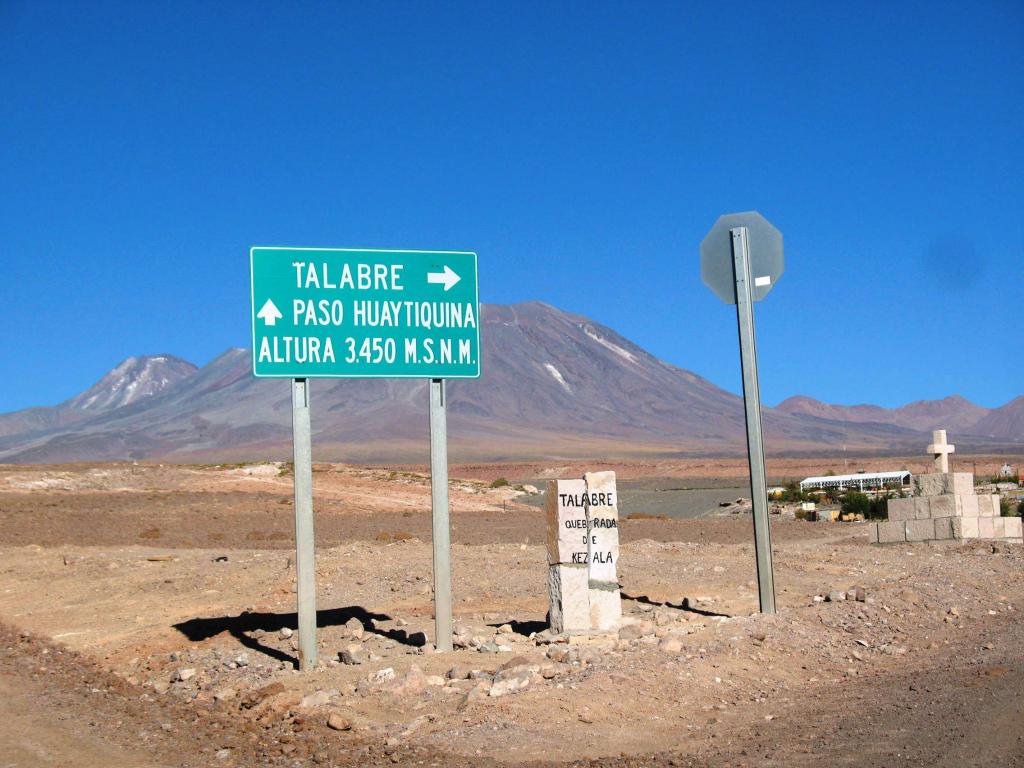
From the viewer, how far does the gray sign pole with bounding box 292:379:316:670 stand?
9.12 m

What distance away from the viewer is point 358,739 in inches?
271

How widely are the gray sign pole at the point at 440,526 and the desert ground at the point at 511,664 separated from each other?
332mm

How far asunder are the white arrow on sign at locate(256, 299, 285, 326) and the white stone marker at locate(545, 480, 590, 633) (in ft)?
8.83

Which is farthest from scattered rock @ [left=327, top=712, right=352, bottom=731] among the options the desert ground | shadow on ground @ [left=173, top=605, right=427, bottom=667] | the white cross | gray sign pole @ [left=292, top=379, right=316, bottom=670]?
the white cross

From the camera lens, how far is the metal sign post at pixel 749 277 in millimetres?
10297

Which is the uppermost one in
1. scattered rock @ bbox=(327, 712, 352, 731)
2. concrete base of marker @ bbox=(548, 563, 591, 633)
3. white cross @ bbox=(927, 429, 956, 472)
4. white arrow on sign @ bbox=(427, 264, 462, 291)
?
white arrow on sign @ bbox=(427, 264, 462, 291)

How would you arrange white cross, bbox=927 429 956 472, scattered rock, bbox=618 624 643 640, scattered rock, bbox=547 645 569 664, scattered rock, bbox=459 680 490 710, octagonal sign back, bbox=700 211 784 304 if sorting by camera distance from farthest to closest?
white cross, bbox=927 429 956 472 → octagonal sign back, bbox=700 211 784 304 → scattered rock, bbox=618 624 643 640 → scattered rock, bbox=547 645 569 664 → scattered rock, bbox=459 680 490 710

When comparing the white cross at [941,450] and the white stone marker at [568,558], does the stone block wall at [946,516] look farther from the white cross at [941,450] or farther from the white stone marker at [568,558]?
the white stone marker at [568,558]

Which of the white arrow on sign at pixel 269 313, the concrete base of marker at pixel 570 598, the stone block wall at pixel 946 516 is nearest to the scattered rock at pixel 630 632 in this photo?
the concrete base of marker at pixel 570 598

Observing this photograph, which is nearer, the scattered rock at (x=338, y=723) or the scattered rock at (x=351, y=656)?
the scattered rock at (x=338, y=723)

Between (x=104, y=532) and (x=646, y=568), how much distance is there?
16.1m

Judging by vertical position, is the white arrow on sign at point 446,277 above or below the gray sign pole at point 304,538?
above

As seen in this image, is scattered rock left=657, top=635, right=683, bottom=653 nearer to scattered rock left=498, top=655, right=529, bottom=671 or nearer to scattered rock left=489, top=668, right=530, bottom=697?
scattered rock left=498, top=655, right=529, bottom=671

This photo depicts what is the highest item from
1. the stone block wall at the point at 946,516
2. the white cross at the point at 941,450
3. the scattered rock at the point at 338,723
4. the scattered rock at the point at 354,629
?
the white cross at the point at 941,450
